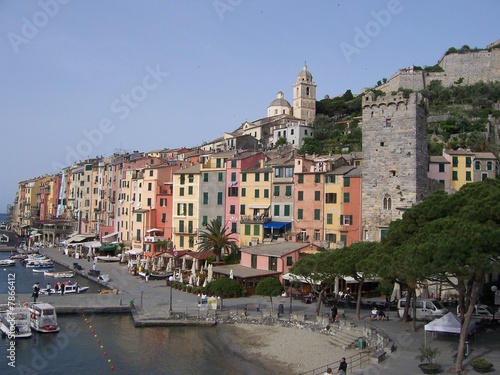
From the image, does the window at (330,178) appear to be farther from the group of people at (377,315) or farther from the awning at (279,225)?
the group of people at (377,315)

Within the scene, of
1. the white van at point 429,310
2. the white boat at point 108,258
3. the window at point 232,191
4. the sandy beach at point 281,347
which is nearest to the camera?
the sandy beach at point 281,347

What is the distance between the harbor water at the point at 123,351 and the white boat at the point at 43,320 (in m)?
0.43

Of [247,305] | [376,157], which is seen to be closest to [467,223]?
[247,305]

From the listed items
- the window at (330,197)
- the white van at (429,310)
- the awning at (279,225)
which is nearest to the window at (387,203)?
the window at (330,197)

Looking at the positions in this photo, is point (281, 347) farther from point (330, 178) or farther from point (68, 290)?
point (68, 290)

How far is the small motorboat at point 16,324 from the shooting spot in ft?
108

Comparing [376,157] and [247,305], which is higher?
[376,157]

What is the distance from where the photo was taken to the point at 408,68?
5394 inches

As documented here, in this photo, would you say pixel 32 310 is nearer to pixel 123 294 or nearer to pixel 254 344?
pixel 123 294

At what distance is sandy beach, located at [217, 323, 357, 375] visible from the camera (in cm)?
2708

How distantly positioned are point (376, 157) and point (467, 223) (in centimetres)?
2629

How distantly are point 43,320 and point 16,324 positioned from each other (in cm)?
165

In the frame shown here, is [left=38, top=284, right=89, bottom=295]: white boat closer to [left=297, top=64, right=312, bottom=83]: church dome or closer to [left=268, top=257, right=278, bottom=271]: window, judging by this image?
[left=268, top=257, right=278, bottom=271]: window

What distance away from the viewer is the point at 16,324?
33062 millimetres
